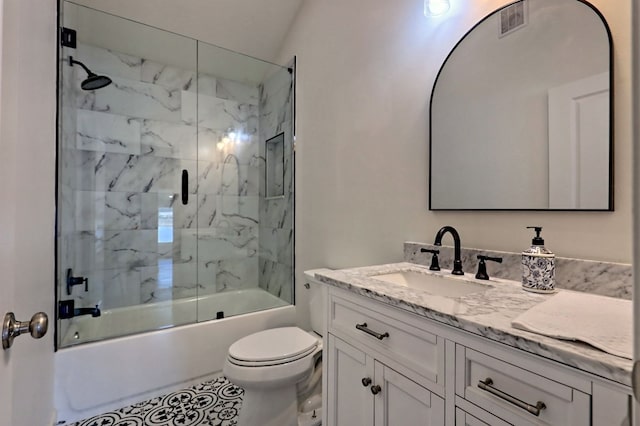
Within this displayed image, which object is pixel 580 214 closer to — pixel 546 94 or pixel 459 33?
pixel 546 94

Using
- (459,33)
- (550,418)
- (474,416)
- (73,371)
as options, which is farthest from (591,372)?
(73,371)

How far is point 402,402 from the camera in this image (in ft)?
2.76

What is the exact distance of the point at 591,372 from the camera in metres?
0.49

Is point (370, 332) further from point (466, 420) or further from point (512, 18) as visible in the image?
point (512, 18)

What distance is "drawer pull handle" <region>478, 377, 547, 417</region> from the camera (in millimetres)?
552

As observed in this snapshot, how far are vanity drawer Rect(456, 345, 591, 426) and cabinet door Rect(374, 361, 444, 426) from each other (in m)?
0.10

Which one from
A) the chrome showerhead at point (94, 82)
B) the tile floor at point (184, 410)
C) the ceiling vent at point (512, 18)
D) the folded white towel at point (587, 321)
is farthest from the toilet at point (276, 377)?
the chrome showerhead at point (94, 82)

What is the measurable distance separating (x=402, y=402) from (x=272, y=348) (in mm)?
863

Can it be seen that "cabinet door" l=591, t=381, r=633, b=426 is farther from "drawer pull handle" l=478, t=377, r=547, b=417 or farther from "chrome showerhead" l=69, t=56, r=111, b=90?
"chrome showerhead" l=69, t=56, r=111, b=90

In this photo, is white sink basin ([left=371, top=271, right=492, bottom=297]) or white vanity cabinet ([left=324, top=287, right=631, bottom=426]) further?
white sink basin ([left=371, top=271, right=492, bottom=297])

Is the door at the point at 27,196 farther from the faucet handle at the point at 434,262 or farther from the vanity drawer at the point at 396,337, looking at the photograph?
the faucet handle at the point at 434,262

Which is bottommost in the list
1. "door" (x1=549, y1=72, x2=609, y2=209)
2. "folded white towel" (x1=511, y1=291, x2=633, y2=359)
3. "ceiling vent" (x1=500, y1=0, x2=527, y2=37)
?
"folded white towel" (x1=511, y1=291, x2=633, y2=359)

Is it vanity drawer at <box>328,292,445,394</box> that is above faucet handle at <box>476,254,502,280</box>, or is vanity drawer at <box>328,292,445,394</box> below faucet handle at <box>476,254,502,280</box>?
below

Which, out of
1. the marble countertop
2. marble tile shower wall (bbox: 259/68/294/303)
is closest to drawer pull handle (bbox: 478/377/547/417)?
the marble countertop
